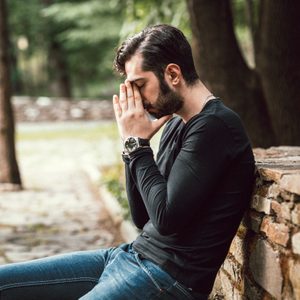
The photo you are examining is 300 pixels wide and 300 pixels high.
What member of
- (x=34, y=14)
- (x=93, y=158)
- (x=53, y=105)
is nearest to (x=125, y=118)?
(x=93, y=158)

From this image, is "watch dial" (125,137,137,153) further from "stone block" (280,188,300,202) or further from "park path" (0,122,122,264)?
"park path" (0,122,122,264)

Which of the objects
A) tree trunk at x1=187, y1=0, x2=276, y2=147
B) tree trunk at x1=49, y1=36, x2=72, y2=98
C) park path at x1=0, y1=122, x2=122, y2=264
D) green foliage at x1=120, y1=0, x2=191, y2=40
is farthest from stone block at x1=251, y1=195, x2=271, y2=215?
tree trunk at x1=49, y1=36, x2=72, y2=98

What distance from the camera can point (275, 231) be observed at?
278 centimetres

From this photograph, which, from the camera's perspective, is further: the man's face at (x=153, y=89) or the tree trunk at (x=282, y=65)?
the tree trunk at (x=282, y=65)

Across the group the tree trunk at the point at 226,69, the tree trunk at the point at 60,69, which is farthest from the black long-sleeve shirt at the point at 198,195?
the tree trunk at the point at 60,69

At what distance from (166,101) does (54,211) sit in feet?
21.4

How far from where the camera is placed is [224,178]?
106 inches

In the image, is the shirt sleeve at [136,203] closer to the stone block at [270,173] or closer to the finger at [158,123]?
the finger at [158,123]

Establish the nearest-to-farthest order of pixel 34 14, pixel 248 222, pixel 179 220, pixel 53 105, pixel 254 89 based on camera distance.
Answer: pixel 179 220 → pixel 248 222 → pixel 254 89 → pixel 53 105 → pixel 34 14

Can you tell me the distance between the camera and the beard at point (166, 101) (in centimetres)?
279

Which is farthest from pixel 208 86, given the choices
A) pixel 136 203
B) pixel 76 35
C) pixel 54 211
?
pixel 76 35

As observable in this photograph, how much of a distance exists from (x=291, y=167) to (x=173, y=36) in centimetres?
83

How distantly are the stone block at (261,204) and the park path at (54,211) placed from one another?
12.0ft

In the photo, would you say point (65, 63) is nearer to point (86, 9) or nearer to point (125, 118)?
point (86, 9)
